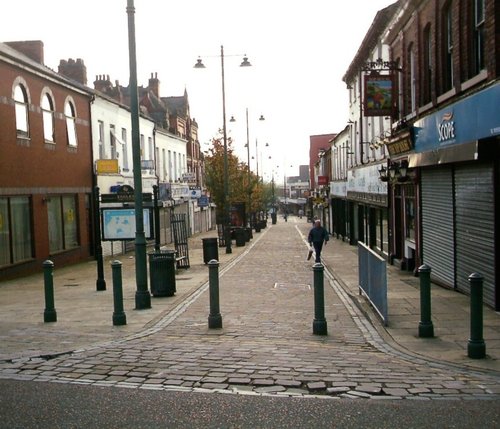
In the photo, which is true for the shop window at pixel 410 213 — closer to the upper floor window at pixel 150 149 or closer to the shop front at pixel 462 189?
the shop front at pixel 462 189

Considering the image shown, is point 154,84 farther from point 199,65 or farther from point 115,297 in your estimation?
point 115,297

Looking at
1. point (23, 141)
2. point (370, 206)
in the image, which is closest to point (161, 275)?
point (23, 141)

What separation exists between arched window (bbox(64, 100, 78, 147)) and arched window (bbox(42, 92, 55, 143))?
144 centimetres

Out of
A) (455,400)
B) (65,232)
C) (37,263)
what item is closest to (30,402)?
(455,400)

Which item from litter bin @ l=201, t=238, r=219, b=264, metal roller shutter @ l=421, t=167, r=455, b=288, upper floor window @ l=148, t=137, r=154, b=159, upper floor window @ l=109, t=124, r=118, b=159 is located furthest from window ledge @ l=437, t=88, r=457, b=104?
upper floor window @ l=148, t=137, r=154, b=159

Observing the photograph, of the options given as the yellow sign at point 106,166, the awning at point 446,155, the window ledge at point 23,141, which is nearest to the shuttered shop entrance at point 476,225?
the awning at point 446,155

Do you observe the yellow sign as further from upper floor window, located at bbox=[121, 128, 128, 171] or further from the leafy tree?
the leafy tree

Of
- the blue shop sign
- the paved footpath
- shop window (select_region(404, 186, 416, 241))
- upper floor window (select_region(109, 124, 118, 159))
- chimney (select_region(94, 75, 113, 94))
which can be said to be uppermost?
→ chimney (select_region(94, 75, 113, 94))

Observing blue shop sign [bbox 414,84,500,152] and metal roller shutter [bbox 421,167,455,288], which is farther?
metal roller shutter [bbox 421,167,455,288]

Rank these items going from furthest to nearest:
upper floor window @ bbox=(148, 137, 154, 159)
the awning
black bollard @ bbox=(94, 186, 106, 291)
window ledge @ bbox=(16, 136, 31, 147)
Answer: upper floor window @ bbox=(148, 137, 154, 159) < window ledge @ bbox=(16, 136, 31, 147) < black bollard @ bbox=(94, 186, 106, 291) < the awning

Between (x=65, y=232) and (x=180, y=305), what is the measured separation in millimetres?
13650

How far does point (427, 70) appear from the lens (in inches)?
657

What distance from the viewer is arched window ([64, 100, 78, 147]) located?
25500 millimetres

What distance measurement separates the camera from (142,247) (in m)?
12.0
